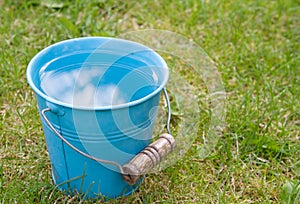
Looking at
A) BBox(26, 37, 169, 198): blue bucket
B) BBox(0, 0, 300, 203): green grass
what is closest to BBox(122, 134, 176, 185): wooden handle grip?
BBox(26, 37, 169, 198): blue bucket

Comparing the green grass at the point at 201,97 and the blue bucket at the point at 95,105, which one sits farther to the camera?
the green grass at the point at 201,97

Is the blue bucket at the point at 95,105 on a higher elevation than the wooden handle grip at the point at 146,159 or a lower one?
higher

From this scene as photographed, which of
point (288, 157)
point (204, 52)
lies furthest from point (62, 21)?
point (288, 157)

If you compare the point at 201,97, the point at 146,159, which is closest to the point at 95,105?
the point at 146,159

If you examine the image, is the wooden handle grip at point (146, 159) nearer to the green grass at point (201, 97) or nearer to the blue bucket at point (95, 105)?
the blue bucket at point (95, 105)

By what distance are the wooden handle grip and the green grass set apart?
16 cm

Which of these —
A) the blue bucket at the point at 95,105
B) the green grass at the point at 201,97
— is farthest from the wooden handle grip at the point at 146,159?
the green grass at the point at 201,97

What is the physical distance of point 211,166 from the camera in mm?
1875

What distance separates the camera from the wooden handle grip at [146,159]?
5.07ft

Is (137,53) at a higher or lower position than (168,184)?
higher

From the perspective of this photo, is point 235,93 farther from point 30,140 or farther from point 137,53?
point 30,140

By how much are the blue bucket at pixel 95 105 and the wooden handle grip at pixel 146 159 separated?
0.13 ft

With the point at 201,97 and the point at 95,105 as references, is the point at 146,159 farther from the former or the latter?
the point at 201,97

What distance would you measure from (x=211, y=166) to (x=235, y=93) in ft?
1.65
